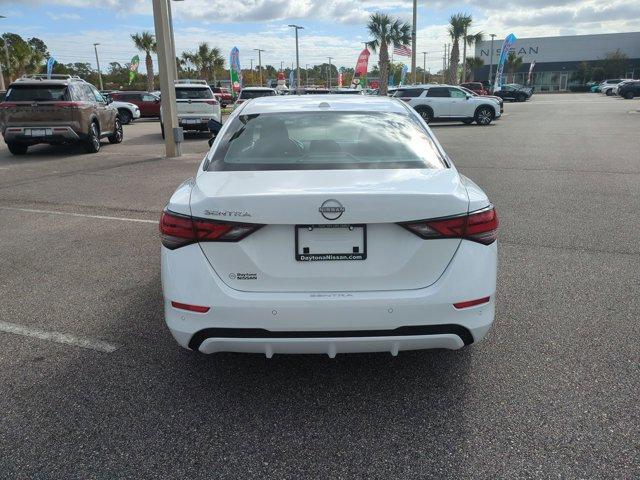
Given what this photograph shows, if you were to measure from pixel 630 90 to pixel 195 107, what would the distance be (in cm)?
4338

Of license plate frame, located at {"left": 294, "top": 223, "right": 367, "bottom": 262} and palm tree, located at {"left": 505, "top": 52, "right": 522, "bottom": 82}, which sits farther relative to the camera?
palm tree, located at {"left": 505, "top": 52, "right": 522, "bottom": 82}

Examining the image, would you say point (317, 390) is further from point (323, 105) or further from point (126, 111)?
point (126, 111)

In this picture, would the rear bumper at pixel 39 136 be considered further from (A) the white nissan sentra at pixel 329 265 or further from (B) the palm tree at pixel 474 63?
(B) the palm tree at pixel 474 63

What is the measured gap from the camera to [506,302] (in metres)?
4.37

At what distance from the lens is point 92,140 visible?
1484 cm

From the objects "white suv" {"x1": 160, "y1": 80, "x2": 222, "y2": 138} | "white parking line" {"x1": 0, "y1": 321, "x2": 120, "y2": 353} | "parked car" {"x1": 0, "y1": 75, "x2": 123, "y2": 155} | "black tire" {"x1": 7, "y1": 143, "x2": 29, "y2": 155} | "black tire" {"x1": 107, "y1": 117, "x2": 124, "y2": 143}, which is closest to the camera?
"white parking line" {"x1": 0, "y1": 321, "x2": 120, "y2": 353}

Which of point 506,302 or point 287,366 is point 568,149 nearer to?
point 506,302

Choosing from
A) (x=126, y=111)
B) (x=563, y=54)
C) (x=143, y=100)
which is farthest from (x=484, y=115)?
(x=563, y=54)

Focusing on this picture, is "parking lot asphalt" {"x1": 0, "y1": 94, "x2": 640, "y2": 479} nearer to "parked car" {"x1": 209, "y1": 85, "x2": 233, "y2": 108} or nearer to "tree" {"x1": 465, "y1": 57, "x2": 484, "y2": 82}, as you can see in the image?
"parked car" {"x1": 209, "y1": 85, "x2": 233, "y2": 108}

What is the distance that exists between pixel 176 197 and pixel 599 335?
2919mm

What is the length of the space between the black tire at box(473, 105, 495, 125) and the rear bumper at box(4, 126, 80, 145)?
17.0m

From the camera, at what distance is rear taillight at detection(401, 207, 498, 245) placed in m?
2.70

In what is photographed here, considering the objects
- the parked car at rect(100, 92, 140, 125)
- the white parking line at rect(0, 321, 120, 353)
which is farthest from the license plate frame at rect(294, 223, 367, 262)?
the parked car at rect(100, 92, 140, 125)

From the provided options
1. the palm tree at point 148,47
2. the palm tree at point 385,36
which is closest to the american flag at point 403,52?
the palm tree at point 385,36
